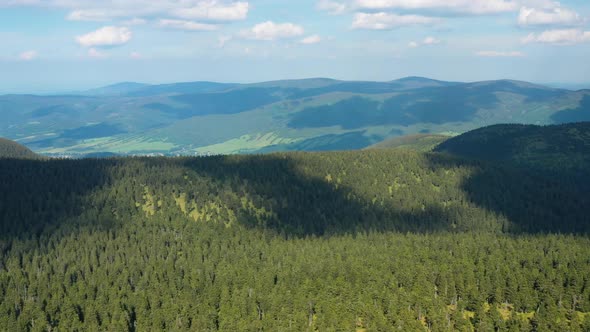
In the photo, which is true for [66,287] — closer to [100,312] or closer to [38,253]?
[100,312]

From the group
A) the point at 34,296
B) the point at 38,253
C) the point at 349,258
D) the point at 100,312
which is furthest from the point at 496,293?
the point at 38,253

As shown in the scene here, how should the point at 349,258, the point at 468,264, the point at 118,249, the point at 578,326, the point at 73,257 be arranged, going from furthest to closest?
the point at 118,249 → the point at 73,257 → the point at 349,258 → the point at 468,264 → the point at 578,326

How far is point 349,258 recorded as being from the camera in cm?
16500

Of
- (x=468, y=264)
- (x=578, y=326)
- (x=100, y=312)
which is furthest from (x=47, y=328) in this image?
(x=578, y=326)

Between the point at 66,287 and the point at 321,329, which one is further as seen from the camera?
the point at 66,287

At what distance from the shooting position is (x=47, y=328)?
135750 millimetres

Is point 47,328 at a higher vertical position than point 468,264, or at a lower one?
lower

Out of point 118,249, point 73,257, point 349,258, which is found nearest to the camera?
point 349,258

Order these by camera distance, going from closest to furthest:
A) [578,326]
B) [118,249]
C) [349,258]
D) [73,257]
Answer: [578,326], [349,258], [73,257], [118,249]

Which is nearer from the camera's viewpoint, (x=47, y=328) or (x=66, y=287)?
(x=47, y=328)

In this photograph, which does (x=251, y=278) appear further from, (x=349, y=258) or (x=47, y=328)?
(x=47, y=328)

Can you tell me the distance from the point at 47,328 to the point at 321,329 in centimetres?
7117

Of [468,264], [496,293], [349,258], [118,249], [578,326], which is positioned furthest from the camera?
[118,249]

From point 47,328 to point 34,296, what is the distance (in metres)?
23.5
